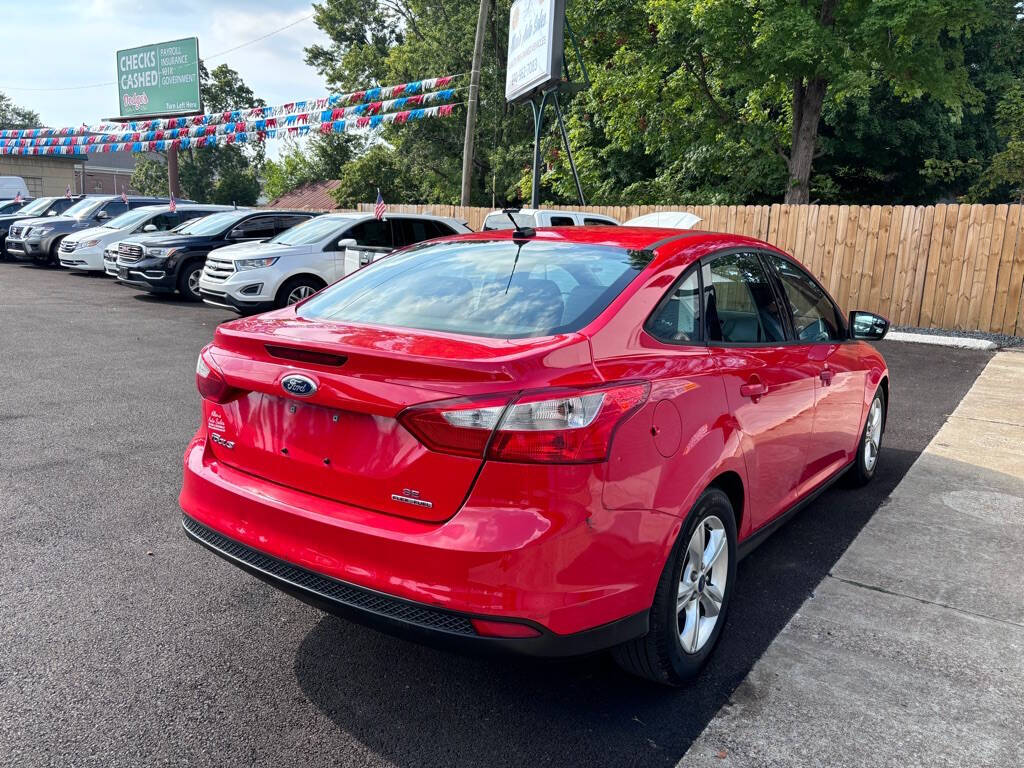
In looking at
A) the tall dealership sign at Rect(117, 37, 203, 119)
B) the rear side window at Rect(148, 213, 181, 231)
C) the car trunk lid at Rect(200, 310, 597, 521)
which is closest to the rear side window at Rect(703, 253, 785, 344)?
the car trunk lid at Rect(200, 310, 597, 521)

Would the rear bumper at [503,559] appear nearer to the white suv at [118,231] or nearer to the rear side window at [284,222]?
the rear side window at [284,222]

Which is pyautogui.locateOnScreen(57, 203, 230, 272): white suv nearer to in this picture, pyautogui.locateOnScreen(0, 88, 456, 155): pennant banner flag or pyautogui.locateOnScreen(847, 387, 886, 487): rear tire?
pyautogui.locateOnScreen(0, 88, 456, 155): pennant banner flag

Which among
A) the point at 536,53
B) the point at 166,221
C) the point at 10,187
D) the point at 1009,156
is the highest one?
the point at 536,53

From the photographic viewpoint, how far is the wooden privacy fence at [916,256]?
499 inches

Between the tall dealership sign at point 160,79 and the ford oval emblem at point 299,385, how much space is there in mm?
34884

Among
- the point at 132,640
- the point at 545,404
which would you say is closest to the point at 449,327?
the point at 545,404

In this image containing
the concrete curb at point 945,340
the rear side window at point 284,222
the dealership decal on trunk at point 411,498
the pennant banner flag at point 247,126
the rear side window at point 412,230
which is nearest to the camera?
the dealership decal on trunk at point 411,498

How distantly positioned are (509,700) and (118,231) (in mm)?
17758

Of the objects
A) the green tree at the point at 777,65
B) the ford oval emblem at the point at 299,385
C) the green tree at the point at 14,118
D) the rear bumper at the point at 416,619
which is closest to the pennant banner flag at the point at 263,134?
the green tree at the point at 777,65

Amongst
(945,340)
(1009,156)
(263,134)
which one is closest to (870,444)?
(945,340)

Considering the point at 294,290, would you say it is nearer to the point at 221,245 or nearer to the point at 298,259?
the point at 298,259

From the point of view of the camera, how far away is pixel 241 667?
2.85 m

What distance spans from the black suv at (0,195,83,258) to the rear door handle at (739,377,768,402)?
75.8 ft

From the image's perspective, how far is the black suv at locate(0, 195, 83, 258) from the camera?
72.0 ft
